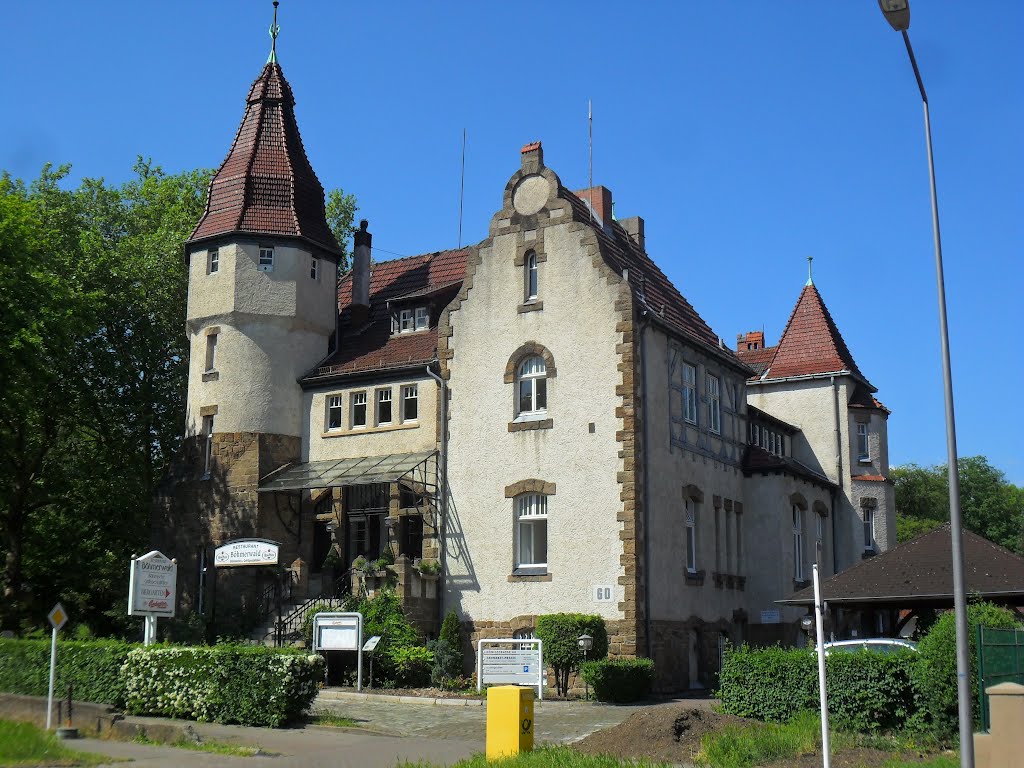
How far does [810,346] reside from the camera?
133 ft

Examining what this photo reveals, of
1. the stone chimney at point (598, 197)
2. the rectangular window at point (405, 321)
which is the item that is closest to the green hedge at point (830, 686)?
the rectangular window at point (405, 321)

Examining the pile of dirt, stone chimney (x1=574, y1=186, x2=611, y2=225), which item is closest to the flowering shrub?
the pile of dirt

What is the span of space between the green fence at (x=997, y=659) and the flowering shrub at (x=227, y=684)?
10.8 metres

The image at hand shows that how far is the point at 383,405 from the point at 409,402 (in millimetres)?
933

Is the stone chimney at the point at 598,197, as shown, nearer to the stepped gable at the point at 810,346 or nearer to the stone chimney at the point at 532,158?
the stone chimney at the point at 532,158

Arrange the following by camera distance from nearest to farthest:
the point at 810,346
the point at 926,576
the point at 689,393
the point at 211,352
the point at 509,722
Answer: the point at 509,722, the point at 926,576, the point at 689,393, the point at 211,352, the point at 810,346

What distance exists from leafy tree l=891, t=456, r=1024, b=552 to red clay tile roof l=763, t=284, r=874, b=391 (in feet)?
116

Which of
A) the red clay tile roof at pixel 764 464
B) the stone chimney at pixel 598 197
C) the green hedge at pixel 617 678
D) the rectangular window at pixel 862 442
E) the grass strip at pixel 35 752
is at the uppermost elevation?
the stone chimney at pixel 598 197

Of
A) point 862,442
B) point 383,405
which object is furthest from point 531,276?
point 862,442

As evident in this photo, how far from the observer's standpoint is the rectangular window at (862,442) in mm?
39344

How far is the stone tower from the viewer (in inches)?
1324

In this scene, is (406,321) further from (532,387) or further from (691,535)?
(691,535)

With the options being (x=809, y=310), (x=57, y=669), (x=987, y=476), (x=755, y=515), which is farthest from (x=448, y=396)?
(x=987, y=476)

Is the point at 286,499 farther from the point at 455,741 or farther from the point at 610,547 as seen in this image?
the point at 455,741
